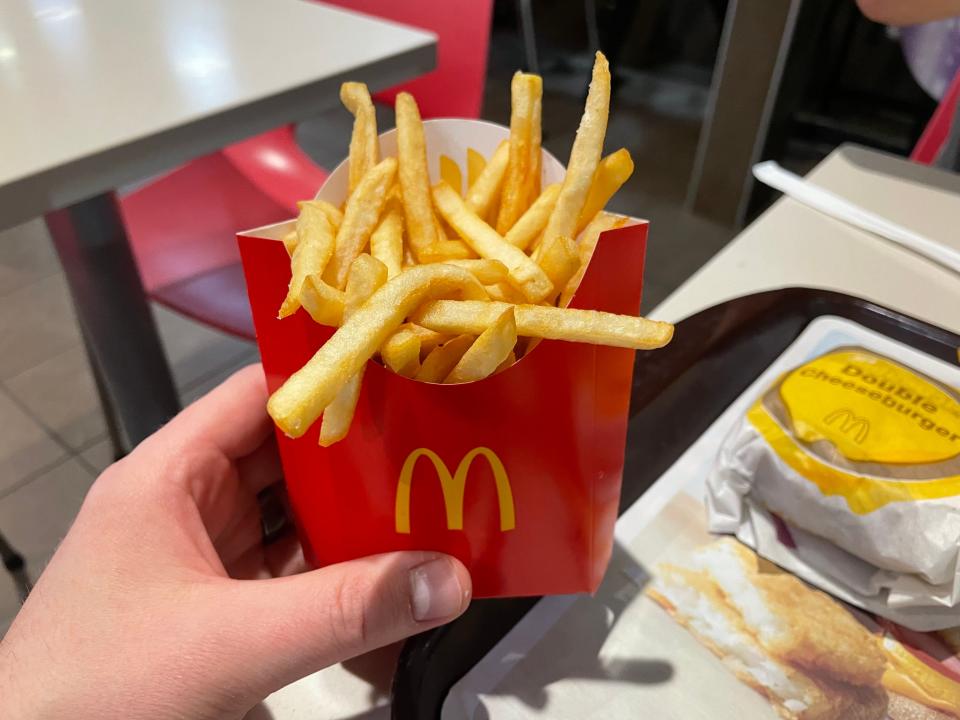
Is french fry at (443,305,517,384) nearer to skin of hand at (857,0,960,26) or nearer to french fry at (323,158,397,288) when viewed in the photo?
french fry at (323,158,397,288)

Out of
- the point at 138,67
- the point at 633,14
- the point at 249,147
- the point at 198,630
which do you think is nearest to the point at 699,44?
the point at 633,14

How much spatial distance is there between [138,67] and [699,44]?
315 centimetres

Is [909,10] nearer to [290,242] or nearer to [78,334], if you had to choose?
[290,242]

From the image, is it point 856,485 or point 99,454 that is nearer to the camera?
point 856,485

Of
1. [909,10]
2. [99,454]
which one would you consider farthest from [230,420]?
[909,10]

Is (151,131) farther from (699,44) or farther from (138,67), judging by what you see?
(699,44)

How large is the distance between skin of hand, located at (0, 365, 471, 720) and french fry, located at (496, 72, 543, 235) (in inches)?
11.5

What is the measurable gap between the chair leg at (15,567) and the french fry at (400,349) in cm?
108

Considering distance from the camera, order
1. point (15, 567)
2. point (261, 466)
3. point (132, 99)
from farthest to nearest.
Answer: point (15, 567)
point (132, 99)
point (261, 466)

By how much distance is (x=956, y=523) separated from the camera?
0.62 m

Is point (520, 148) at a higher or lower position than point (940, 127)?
higher

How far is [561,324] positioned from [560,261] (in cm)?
Result: 6

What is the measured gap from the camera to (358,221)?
56cm

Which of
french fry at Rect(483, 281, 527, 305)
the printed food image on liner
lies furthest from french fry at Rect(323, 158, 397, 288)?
the printed food image on liner
